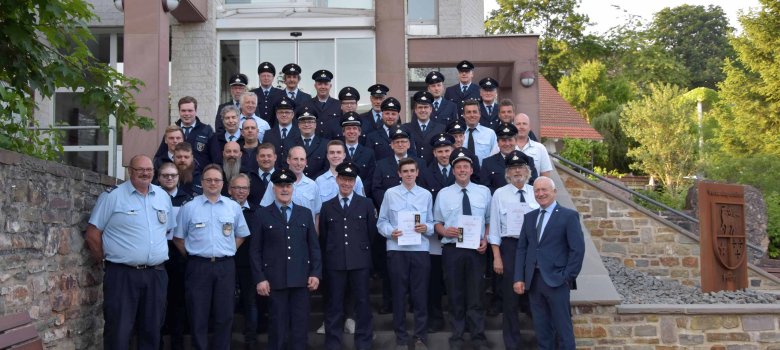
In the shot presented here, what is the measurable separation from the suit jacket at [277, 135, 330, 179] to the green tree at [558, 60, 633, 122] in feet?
113

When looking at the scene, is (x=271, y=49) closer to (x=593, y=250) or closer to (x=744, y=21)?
(x=593, y=250)

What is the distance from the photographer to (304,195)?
8.57 metres

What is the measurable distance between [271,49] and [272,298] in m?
8.86

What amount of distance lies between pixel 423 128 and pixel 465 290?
2382 millimetres

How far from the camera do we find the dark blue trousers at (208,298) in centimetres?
755

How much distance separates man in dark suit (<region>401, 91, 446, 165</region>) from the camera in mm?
9875

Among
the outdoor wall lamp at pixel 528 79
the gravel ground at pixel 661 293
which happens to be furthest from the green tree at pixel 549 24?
the gravel ground at pixel 661 293

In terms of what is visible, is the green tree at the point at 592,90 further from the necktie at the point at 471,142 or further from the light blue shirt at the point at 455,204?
the light blue shirt at the point at 455,204

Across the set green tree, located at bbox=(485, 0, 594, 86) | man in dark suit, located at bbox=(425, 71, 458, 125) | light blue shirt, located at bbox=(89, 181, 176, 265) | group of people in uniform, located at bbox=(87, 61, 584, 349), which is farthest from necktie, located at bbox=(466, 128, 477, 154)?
green tree, located at bbox=(485, 0, 594, 86)

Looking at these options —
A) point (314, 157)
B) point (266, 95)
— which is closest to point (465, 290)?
point (314, 157)

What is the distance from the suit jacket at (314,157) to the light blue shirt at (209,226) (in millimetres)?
1573

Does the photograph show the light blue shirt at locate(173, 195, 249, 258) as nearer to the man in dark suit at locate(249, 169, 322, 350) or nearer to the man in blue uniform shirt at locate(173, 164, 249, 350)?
the man in blue uniform shirt at locate(173, 164, 249, 350)

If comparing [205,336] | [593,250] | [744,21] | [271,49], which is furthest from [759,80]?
[205,336]

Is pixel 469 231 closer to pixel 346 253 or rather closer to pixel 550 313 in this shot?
pixel 550 313
